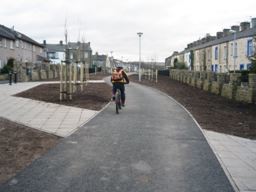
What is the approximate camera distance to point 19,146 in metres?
7.95

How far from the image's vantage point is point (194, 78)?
3531 centimetres

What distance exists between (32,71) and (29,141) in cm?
3345

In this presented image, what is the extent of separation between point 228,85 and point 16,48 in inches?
1619

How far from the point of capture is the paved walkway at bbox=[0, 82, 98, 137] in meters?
10.2

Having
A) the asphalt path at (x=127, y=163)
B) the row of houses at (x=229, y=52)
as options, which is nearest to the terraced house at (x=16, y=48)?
the row of houses at (x=229, y=52)

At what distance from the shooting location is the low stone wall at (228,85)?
18.2m

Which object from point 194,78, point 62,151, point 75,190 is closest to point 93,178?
point 75,190

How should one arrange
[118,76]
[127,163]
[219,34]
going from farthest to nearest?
[219,34] < [118,76] < [127,163]

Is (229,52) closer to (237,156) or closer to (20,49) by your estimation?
(20,49)

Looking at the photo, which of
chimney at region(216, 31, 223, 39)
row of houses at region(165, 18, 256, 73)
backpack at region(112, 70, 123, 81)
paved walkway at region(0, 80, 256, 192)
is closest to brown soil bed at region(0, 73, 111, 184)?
paved walkway at region(0, 80, 256, 192)

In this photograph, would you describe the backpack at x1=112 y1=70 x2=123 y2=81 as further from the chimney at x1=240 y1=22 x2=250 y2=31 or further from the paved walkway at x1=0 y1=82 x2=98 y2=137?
the chimney at x1=240 y1=22 x2=250 y2=31

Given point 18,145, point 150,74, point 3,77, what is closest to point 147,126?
point 18,145

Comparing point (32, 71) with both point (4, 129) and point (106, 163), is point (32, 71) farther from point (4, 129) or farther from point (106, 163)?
point (106, 163)

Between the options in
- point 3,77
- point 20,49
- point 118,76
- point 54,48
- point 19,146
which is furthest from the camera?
point 54,48
